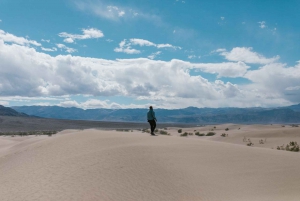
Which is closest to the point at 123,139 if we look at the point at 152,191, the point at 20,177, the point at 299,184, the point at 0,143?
the point at 20,177

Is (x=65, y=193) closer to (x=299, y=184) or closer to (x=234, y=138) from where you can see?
(x=299, y=184)

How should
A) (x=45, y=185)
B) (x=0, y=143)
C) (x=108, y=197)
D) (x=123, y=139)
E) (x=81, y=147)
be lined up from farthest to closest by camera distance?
(x=0, y=143)
(x=123, y=139)
(x=81, y=147)
(x=45, y=185)
(x=108, y=197)

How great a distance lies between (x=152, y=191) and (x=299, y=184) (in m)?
4.39

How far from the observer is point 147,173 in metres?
9.09

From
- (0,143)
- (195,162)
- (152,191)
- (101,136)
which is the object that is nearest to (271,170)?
(195,162)

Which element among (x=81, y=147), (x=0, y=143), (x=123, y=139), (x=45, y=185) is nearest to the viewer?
(x=45, y=185)

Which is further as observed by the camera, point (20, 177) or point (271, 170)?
point (271, 170)

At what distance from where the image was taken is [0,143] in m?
26.3

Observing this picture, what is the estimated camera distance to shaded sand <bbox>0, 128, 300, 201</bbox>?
786cm

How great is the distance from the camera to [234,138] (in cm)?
2650

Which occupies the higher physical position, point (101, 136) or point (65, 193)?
point (101, 136)

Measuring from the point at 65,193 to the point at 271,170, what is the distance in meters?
6.60

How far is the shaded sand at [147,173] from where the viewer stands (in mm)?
7855

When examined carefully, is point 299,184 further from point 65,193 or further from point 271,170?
point 65,193
